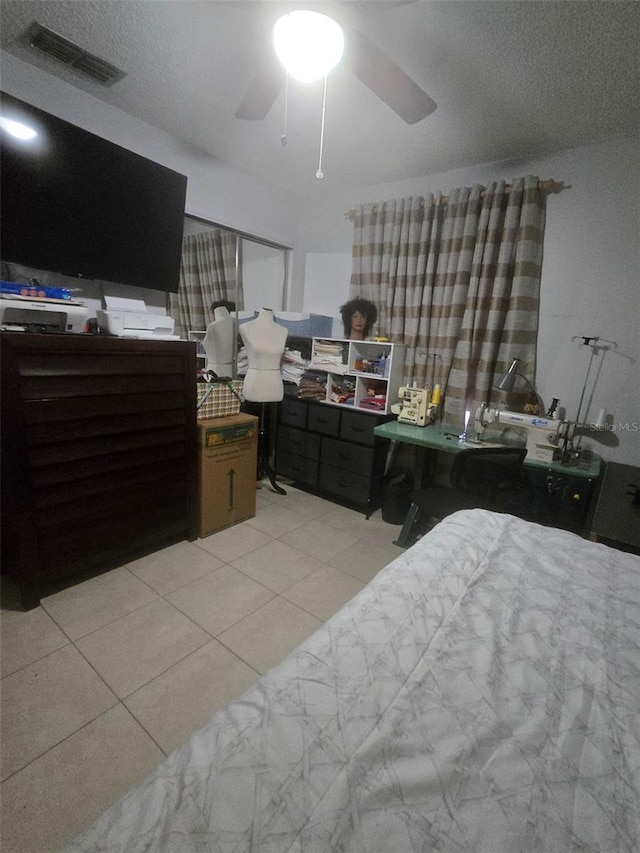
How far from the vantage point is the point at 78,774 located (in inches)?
43.4

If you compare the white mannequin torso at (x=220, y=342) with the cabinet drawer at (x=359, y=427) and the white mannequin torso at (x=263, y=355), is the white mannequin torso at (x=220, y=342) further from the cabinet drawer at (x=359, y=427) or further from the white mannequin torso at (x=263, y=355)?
the cabinet drawer at (x=359, y=427)

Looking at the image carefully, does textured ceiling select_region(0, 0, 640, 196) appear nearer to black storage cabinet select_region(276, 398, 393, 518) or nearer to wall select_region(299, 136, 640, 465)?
wall select_region(299, 136, 640, 465)

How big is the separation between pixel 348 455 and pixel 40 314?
2.09 meters

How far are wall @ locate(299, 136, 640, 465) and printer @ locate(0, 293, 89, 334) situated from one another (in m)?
2.78

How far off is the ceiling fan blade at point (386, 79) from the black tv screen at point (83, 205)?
1.37 meters

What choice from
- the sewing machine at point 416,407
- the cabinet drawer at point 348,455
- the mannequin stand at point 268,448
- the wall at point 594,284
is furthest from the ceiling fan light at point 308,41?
the mannequin stand at point 268,448

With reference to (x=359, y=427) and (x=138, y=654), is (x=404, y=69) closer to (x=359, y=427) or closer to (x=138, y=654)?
(x=359, y=427)

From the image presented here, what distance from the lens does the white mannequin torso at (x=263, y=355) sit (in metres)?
2.83

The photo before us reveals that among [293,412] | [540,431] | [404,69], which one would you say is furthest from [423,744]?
[293,412]

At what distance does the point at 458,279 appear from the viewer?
269 centimetres

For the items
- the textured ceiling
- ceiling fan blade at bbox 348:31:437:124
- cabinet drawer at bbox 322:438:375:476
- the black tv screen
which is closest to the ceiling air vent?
the textured ceiling

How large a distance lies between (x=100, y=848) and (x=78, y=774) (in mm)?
936

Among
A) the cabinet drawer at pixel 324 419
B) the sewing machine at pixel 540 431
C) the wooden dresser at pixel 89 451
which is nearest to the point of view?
the wooden dresser at pixel 89 451

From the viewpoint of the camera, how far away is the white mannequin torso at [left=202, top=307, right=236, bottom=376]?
299 centimetres
